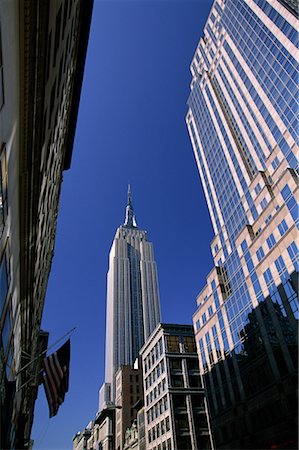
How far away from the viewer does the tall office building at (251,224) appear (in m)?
39.0

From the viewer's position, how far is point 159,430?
70.9 meters

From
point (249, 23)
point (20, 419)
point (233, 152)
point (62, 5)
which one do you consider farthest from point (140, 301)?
point (62, 5)

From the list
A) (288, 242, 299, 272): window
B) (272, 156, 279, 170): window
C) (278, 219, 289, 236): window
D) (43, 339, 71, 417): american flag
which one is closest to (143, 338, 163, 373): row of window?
(272, 156, 279, 170): window

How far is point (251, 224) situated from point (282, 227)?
13.4 metres

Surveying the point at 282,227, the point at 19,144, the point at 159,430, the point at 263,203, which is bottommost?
the point at 19,144

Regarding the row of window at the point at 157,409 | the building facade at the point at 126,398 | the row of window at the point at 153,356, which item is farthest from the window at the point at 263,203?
the building facade at the point at 126,398

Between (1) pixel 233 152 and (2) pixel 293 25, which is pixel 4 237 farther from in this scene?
(1) pixel 233 152

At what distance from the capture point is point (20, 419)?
89.9 ft

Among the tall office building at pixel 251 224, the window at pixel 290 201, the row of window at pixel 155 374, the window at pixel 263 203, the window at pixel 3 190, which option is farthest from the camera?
the row of window at pixel 155 374

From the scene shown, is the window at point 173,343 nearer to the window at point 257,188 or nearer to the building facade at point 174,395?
the building facade at point 174,395

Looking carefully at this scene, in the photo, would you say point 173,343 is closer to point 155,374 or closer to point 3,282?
point 155,374

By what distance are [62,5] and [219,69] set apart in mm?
69231

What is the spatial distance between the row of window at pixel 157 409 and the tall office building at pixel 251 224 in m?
16.4

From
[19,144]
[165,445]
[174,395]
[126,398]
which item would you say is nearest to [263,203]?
[174,395]
